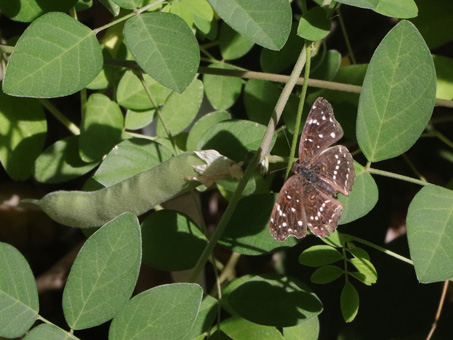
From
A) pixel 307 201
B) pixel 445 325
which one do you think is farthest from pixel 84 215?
pixel 445 325

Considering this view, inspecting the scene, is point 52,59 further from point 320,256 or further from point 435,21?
point 435,21

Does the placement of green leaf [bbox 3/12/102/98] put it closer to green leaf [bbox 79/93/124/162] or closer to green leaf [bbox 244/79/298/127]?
green leaf [bbox 79/93/124/162]

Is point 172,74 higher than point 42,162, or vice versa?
point 172,74

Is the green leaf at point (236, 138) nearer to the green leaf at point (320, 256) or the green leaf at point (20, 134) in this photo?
the green leaf at point (320, 256)

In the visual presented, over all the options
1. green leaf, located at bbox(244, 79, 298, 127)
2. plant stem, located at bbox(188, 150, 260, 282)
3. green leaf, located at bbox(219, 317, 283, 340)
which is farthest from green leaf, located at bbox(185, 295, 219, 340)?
green leaf, located at bbox(244, 79, 298, 127)

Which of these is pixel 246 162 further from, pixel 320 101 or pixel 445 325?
pixel 445 325

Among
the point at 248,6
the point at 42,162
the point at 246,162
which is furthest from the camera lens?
the point at 42,162

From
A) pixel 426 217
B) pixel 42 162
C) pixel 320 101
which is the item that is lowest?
pixel 42 162

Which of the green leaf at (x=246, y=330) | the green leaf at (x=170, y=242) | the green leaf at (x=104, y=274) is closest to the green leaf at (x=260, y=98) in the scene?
the green leaf at (x=170, y=242)
